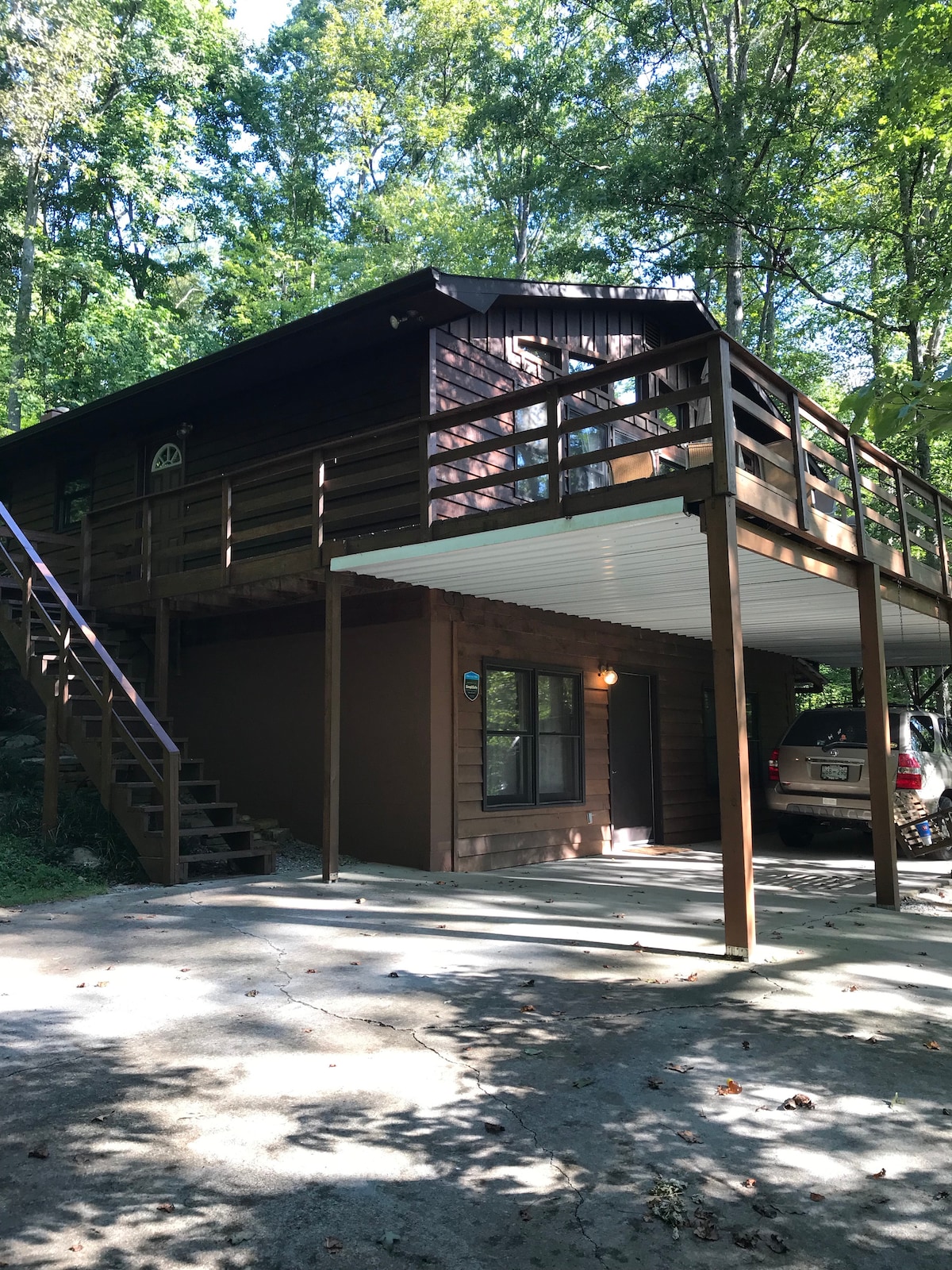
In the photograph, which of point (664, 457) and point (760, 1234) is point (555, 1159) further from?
point (664, 457)

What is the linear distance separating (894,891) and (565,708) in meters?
4.44

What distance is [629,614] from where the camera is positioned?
1145 cm

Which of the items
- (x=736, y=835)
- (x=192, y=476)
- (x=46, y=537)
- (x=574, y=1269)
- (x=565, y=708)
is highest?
(x=192, y=476)

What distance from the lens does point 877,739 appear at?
854cm

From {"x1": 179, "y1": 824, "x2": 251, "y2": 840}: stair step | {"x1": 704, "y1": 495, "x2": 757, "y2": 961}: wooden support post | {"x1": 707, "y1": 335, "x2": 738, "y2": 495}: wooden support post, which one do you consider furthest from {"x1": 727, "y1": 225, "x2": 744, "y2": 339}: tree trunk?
{"x1": 179, "y1": 824, "x2": 251, "y2": 840}: stair step

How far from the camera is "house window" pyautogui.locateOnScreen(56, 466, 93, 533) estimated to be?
14945 mm

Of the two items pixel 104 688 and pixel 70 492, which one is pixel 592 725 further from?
pixel 70 492

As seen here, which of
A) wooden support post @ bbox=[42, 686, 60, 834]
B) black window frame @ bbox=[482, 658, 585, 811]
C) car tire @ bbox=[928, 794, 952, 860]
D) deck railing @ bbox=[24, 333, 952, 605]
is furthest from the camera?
car tire @ bbox=[928, 794, 952, 860]

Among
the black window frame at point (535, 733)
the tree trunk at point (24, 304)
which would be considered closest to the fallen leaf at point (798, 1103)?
the black window frame at point (535, 733)

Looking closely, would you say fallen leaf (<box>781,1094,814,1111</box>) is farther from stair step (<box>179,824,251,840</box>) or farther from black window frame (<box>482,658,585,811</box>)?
black window frame (<box>482,658,585,811</box>)

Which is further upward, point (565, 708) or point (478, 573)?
point (478, 573)

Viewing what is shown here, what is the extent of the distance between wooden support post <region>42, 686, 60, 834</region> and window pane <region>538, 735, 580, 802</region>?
5114 millimetres

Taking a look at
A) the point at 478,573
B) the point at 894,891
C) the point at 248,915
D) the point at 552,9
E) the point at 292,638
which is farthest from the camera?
the point at 552,9

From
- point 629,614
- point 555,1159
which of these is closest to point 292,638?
point 629,614
